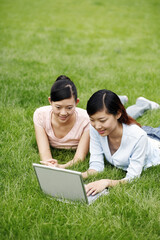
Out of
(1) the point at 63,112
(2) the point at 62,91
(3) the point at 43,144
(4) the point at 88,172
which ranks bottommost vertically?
(4) the point at 88,172

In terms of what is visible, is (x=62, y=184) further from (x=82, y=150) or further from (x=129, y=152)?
(x=82, y=150)

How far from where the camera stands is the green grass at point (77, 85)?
2123 mm

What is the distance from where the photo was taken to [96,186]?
8.16 ft

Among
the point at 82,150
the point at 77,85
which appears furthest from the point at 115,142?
the point at 77,85

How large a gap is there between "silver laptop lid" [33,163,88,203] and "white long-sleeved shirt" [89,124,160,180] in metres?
0.58

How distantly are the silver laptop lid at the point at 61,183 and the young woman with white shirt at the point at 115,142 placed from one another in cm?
21

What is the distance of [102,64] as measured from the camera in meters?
6.18

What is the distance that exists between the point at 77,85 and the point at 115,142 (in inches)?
93.2

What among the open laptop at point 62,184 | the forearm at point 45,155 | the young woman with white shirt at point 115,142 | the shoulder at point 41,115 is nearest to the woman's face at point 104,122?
the young woman with white shirt at point 115,142

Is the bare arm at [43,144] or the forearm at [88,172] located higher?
the bare arm at [43,144]

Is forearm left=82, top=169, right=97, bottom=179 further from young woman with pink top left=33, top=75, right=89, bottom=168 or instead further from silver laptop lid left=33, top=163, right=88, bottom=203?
silver laptop lid left=33, top=163, right=88, bottom=203

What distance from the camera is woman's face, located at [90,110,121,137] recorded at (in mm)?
2479

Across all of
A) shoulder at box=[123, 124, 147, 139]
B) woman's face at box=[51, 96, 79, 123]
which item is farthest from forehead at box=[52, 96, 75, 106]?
shoulder at box=[123, 124, 147, 139]

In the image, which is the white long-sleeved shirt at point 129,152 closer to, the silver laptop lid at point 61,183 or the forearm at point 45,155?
the forearm at point 45,155
